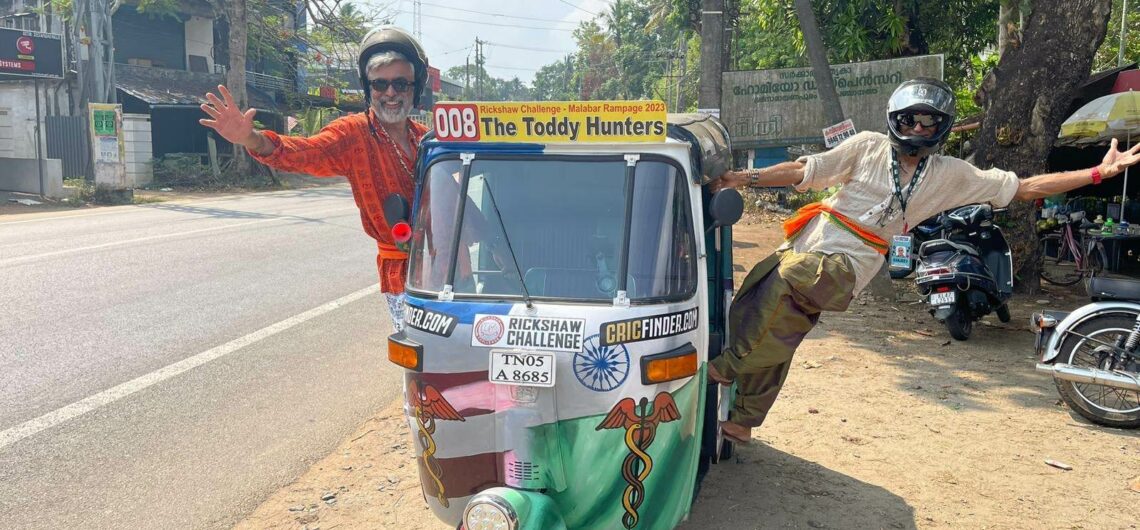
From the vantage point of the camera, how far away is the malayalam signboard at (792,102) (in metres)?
11.3

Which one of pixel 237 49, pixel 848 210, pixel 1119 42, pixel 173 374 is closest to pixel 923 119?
pixel 848 210

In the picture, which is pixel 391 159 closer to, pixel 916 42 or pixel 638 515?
pixel 638 515

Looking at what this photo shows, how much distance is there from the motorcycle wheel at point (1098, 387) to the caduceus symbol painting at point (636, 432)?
3.52 m

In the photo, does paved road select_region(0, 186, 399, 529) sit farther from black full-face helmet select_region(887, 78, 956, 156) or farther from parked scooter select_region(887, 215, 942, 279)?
parked scooter select_region(887, 215, 942, 279)

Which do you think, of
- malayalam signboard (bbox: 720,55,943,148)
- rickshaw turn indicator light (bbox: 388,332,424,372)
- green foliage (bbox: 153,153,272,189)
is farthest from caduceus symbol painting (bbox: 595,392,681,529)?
green foliage (bbox: 153,153,272,189)

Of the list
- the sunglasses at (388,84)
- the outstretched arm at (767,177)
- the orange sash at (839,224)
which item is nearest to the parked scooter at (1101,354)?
the orange sash at (839,224)

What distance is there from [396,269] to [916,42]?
10.0m

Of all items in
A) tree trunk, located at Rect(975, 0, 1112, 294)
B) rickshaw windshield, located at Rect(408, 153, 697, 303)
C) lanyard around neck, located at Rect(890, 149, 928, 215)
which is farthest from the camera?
tree trunk, located at Rect(975, 0, 1112, 294)

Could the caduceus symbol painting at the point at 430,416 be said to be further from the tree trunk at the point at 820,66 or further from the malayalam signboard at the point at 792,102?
the malayalam signboard at the point at 792,102

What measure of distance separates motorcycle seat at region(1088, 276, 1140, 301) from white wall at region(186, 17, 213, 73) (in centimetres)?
3724

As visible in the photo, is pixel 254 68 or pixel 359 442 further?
pixel 254 68

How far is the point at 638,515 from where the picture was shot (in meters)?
Result: 3.17

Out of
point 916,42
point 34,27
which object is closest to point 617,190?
point 916,42

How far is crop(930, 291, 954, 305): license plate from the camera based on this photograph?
726 centimetres
